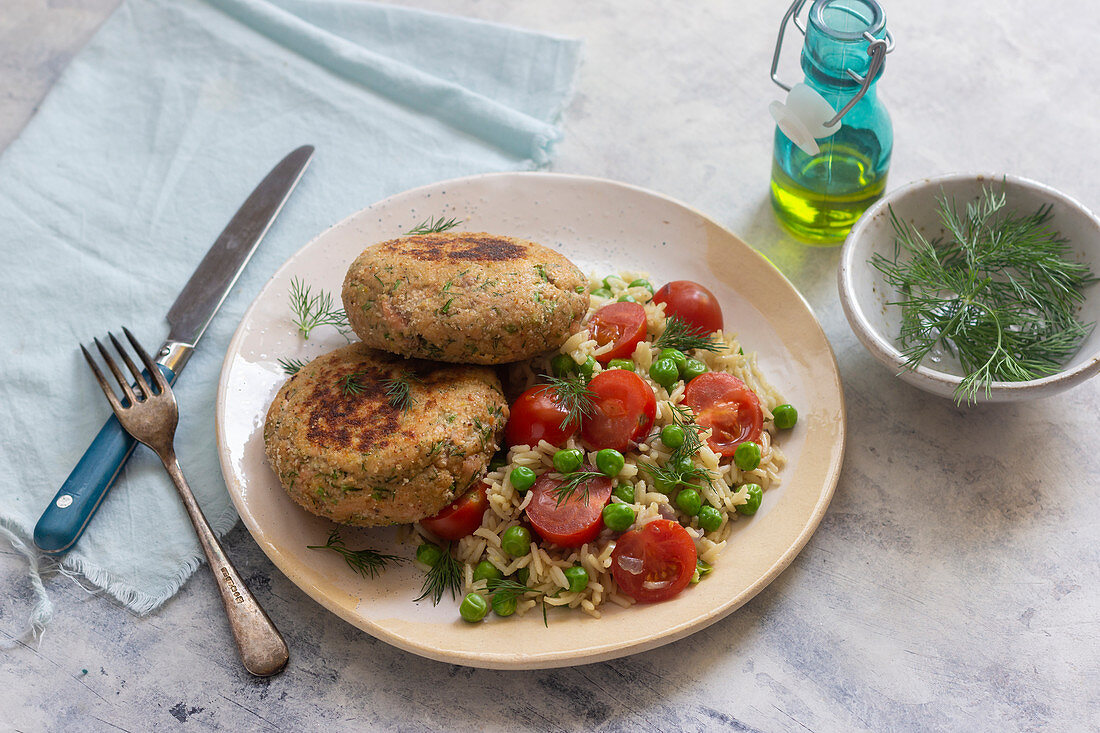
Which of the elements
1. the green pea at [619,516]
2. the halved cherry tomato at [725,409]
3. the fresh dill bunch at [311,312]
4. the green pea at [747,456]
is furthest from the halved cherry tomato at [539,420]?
the fresh dill bunch at [311,312]

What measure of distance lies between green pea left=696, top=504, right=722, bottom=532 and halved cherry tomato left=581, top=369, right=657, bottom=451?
0.41 meters

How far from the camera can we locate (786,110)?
432 cm

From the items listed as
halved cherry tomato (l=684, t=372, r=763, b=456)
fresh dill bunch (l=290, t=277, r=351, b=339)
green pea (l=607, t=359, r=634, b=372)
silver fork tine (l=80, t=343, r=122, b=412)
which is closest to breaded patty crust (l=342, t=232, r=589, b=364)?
green pea (l=607, t=359, r=634, b=372)

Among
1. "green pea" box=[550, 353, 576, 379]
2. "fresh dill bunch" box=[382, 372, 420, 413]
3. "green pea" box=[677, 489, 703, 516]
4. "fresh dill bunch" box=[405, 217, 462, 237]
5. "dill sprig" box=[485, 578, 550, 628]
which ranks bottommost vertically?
"dill sprig" box=[485, 578, 550, 628]

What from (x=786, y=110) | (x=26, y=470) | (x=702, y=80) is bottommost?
(x=26, y=470)

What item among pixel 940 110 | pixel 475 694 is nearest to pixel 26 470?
pixel 475 694

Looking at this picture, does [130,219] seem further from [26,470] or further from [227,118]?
[26,470]

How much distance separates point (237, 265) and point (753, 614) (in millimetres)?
3246

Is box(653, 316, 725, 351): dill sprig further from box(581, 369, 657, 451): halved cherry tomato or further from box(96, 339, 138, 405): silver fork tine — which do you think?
box(96, 339, 138, 405): silver fork tine

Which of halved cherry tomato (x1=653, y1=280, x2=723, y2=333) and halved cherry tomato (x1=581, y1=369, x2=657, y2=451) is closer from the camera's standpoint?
halved cherry tomato (x1=581, y1=369, x2=657, y2=451)

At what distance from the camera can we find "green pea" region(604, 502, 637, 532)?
3.58 metres

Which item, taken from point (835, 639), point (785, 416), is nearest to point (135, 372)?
point (785, 416)

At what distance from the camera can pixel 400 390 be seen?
12.4 feet

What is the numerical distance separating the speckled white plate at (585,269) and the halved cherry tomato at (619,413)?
2.04 feet
